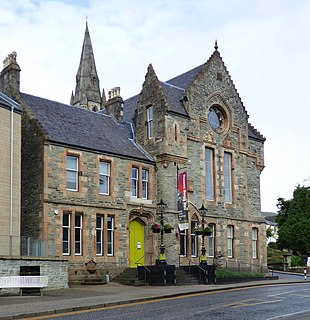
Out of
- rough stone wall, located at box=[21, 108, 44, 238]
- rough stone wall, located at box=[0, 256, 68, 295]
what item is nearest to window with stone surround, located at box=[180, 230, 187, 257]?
rough stone wall, located at box=[21, 108, 44, 238]

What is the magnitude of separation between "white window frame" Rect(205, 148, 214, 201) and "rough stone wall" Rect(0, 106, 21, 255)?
1411 centimetres

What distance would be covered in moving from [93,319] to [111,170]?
1652 cm

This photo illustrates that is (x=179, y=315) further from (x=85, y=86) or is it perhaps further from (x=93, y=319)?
(x=85, y=86)

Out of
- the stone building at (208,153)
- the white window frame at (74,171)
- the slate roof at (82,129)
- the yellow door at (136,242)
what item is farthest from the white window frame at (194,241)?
the white window frame at (74,171)

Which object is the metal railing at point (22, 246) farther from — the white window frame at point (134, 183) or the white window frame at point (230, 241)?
the white window frame at point (230, 241)

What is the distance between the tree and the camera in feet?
202

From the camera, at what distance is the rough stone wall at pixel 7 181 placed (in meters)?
25.5

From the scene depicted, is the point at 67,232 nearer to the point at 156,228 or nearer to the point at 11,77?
the point at 156,228

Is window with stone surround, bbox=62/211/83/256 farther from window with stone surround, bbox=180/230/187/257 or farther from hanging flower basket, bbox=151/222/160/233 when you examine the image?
window with stone surround, bbox=180/230/187/257

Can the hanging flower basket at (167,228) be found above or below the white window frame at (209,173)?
below

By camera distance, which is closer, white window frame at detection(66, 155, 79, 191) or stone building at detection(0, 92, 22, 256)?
stone building at detection(0, 92, 22, 256)

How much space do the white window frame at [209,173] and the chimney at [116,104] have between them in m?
6.20

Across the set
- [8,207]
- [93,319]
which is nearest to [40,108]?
[8,207]

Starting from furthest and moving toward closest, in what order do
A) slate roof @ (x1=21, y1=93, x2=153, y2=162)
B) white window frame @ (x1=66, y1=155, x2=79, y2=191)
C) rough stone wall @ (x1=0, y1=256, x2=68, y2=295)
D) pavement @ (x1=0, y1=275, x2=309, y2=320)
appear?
slate roof @ (x1=21, y1=93, x2=153, y2=162) < white window frame @ (x1=66, y1=155, x2=79, y2=191) < rough stone wall @ (x1=0, y1=256, x2=68, y2=295) < pavement @ (x1=0, y1=275, x2=309, y2=320)
